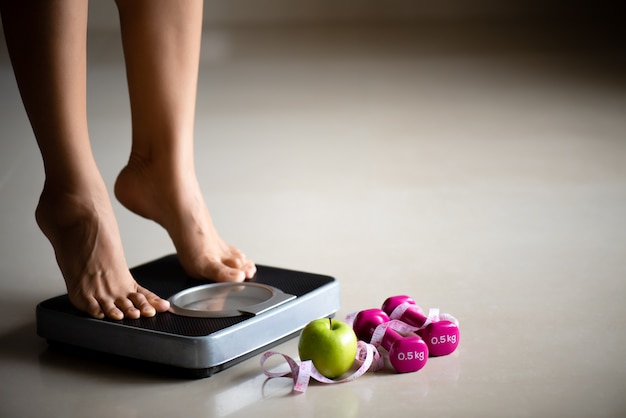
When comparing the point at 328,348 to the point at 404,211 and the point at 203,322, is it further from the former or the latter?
the point at 404,211

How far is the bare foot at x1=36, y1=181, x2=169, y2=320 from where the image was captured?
179cm

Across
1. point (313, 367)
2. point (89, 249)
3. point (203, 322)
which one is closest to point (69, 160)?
point (89, 249)

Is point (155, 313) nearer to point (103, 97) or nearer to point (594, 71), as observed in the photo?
point (103, 97)

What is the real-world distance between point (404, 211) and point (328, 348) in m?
1.22

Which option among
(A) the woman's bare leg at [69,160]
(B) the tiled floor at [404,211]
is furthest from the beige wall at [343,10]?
(A) the woman's bare leg at [69,160]

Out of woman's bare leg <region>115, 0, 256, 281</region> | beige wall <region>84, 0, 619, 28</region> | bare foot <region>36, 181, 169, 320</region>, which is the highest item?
beige wall <region>84, 0, 619, 28</region>

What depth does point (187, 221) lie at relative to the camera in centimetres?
203

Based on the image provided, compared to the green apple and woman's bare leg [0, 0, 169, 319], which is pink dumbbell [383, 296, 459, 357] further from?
woman's bare leg [0, 0, 169, 319]

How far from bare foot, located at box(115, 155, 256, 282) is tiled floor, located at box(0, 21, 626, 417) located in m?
0.28

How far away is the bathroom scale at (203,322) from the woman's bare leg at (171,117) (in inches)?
3.4

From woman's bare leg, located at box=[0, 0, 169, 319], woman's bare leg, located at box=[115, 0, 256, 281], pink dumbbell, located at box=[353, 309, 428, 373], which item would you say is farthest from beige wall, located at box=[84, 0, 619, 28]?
pink dumbbell, located at box=[353, 309, 428, 373]

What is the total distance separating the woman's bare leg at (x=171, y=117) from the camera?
6.63 feet

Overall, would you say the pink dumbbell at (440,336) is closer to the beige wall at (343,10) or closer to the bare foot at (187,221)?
the bare foot at (187,221)

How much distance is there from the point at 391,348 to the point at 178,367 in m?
0.39
